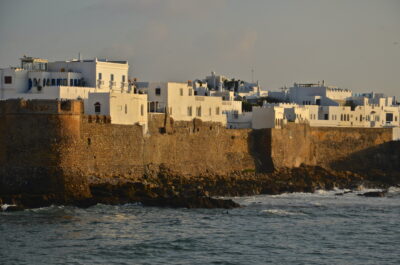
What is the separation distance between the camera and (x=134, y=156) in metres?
60.3

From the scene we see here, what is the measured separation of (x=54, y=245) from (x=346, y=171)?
3888cm

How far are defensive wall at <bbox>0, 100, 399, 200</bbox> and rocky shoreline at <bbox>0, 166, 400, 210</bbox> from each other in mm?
614

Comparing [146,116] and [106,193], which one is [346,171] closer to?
[146,116]

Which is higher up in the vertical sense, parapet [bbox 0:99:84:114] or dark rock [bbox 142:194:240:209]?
parapet [bbox 0:99:84:114]

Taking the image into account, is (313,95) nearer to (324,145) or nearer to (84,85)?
(324,145)

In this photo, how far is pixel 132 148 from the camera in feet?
198

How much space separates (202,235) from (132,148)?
14.8m

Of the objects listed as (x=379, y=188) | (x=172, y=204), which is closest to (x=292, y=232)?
(x=172, y=204)

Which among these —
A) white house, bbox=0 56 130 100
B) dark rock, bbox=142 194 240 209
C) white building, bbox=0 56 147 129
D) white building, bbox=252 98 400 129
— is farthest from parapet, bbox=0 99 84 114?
white building, bbox=252 98 400 129

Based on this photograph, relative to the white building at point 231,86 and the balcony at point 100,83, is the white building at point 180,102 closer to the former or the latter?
the balcony at point 100,83

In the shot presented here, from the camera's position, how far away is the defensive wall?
5344 centimetres

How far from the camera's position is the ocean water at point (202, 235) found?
134 ft

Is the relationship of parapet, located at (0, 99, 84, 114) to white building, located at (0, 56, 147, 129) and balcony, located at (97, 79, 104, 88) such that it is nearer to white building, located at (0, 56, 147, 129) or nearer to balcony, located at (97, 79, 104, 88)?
white building, located at (0, 56, 147, 129)

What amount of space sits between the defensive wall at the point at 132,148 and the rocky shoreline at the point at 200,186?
0.61 m
